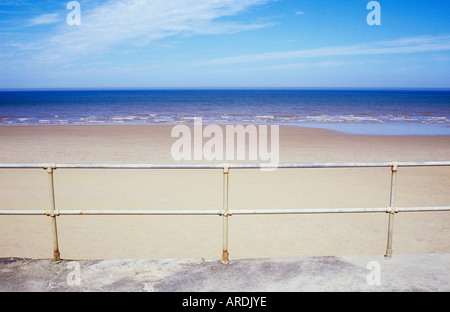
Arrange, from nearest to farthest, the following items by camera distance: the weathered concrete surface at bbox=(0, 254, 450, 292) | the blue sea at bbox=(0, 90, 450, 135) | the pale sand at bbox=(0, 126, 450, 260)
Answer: the weathered concrete surface at bbox=(0, 254, 450, 292)
the pale sand at bbox=(0, 126, 450, 260)
the blue sea at bbox=(0, 90, 450, 135)

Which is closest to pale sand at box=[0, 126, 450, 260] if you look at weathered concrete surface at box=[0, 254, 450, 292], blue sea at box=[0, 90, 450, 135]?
weathered concrete surface at box=[0, 254, 450, 292]

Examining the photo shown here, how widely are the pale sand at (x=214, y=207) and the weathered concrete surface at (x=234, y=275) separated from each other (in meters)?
1.77

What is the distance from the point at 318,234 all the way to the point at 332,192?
224 centimetres

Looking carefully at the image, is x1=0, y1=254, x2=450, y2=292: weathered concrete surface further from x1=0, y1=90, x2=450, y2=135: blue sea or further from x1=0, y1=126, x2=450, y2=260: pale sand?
x1=0, y1=90, x2=450, y2=135: blue sea

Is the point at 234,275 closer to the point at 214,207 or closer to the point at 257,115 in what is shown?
the point at 214,207

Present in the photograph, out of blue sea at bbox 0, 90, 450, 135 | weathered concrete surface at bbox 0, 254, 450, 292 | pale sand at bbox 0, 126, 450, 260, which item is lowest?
pale sand at bbox 0, 126, 450, 260

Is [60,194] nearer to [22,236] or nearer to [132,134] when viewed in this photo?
[22,236]

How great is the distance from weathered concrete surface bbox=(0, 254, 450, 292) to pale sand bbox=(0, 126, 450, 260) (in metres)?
1.77

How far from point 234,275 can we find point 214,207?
3.85m

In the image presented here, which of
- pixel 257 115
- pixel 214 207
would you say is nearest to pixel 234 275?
A: pixel 214 207

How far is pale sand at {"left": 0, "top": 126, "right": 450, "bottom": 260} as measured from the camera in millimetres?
5055

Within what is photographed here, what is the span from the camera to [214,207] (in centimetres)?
672
